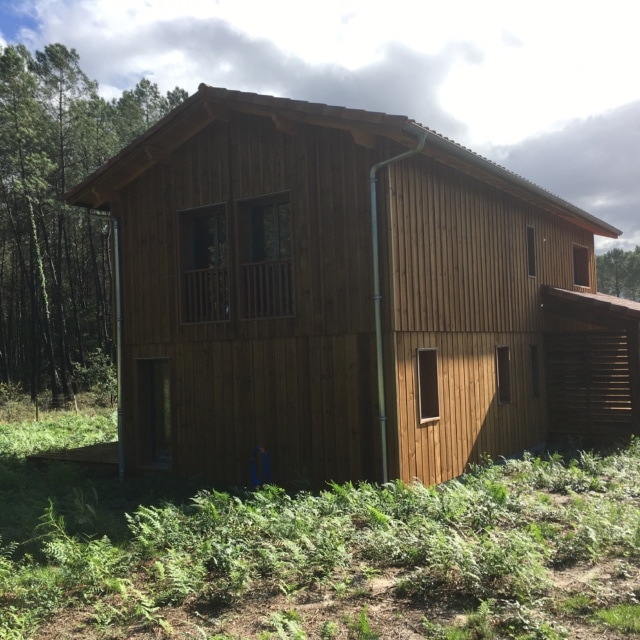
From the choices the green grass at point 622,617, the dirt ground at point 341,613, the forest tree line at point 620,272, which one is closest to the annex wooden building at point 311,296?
Answer: the dirt ground at point 341,613

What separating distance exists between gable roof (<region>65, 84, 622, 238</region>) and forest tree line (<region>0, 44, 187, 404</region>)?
10.5 metres

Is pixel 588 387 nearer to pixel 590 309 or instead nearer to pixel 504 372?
pixel 590 309

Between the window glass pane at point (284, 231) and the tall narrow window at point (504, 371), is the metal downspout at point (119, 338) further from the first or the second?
the tall narrow window at point (504, 371)

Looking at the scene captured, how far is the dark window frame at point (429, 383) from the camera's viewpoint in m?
10.4

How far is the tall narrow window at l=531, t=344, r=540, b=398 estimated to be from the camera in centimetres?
Result: 1453

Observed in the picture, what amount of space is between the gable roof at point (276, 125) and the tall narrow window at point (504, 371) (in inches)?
136

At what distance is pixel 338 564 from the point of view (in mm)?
6074

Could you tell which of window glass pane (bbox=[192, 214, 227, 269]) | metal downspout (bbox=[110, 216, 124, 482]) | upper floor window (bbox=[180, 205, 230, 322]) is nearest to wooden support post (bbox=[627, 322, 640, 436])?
upper floor window (bbox=[180, 205, 230, 322])

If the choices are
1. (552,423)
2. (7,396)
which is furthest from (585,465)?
(7,396)

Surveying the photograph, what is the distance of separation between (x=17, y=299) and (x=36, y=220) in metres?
7.92

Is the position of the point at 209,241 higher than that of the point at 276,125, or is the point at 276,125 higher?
the point at 276,125

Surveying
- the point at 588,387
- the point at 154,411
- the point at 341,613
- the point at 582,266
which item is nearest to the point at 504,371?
the point at 588,387

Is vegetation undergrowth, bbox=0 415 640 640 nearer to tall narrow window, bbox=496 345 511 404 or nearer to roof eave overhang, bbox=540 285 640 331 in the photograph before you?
tall narrow window, bbox=496 345 511 404

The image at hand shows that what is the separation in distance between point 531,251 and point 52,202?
2219 cm
